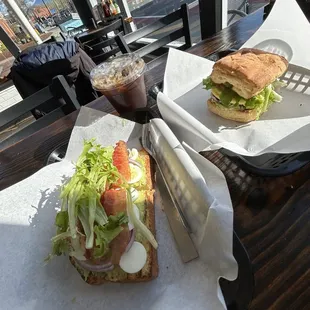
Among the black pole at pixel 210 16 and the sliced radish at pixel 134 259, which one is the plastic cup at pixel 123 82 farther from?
the black pole at pixel 210 16

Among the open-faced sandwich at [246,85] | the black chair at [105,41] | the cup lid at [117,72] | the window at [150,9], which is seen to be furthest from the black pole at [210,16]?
the window at [150,9]

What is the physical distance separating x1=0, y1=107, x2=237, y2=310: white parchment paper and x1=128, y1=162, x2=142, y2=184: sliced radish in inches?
4.2

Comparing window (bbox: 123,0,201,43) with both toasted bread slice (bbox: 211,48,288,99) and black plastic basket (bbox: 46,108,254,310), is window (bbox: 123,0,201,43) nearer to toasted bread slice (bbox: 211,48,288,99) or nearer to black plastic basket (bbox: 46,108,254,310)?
toasted bread slice (bbox: 211,48,288,99)

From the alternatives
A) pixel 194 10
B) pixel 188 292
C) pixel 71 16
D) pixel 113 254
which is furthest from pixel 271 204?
pixel 71 16

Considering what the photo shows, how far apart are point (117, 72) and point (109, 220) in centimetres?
81

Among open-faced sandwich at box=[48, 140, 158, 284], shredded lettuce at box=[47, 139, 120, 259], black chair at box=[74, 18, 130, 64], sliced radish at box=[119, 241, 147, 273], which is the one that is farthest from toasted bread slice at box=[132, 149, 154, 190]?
black chair at box=[74, 18, 130, 64]

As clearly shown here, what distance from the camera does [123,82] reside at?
44.1 inches

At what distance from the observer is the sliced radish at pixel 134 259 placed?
0.71 m

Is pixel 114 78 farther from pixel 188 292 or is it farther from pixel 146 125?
pixel 188 292

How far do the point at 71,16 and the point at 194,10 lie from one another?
441 centimetres

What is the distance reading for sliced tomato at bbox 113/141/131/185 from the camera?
3.07ft

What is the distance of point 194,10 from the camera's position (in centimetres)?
299

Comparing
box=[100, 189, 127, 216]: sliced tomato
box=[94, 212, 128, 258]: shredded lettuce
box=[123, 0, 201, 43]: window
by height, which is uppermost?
box=[94, 212, 128, 258]: shredded lettuce

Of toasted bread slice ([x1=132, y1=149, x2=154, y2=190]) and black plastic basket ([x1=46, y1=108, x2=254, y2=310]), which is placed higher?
black plastic basket ([x1=46, y1=108, x2=254, y2=310])
